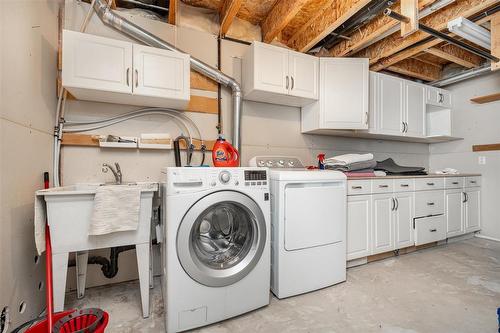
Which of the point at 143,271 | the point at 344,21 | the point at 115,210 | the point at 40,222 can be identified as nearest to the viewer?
the point at 40,222

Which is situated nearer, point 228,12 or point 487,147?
point 228,12

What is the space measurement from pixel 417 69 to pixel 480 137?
1385 millimetres

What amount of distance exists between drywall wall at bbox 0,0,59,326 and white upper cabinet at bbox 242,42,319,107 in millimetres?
1594

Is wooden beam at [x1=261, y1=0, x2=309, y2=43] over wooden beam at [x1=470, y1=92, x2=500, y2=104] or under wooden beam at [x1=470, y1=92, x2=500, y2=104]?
over

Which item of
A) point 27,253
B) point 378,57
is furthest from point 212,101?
point 378,57

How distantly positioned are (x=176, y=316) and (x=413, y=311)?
5.24 ft

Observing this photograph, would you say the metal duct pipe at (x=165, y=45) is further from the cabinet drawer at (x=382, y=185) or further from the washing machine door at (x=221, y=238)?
the cabinet drawer at (x=382, y=185)

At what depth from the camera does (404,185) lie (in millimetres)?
2576

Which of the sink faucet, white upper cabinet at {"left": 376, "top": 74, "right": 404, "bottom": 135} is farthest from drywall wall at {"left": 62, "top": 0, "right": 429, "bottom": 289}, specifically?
white upper cabinet at {"left": 376, "top": 74, "right": 404, "bottom": 135}

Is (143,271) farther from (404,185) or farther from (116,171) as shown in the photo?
(404,185)

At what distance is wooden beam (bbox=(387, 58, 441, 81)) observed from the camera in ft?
10.5

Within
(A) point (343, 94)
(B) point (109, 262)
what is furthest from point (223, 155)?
(A) point (343, 94)

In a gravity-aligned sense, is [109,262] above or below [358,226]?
below

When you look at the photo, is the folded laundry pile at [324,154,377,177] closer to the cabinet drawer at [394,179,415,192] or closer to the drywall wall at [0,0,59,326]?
the cabinet drawer at [394,179,415,192]
